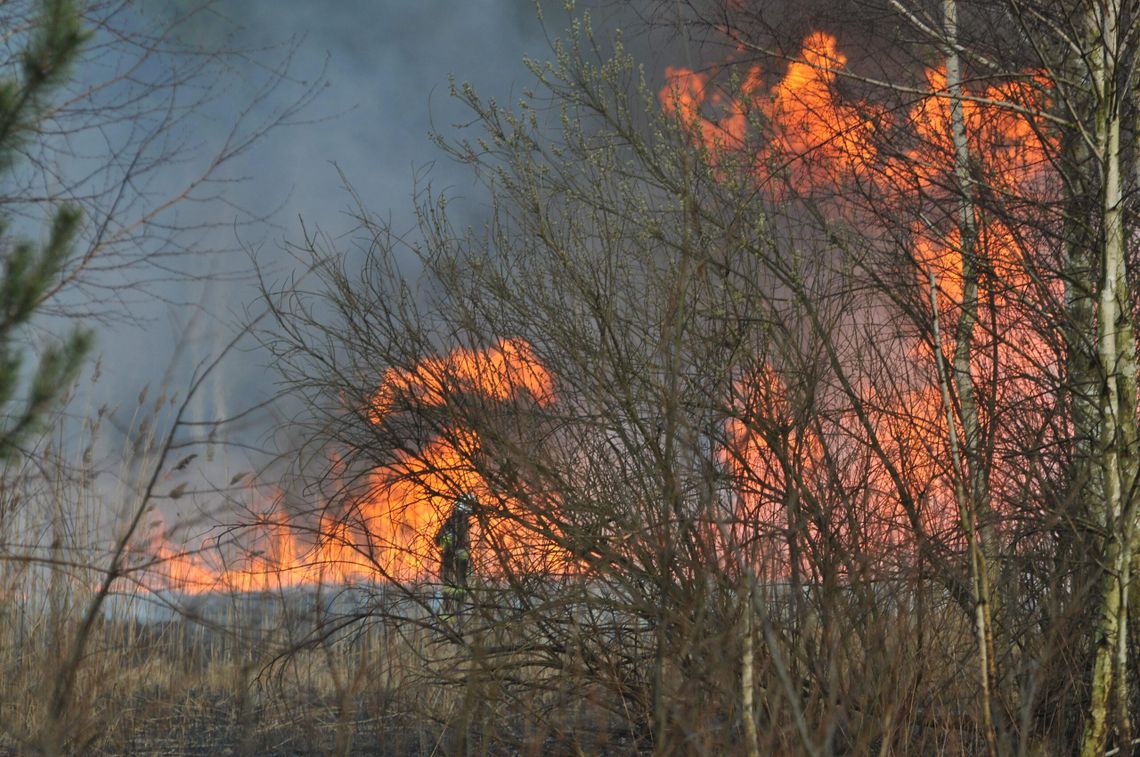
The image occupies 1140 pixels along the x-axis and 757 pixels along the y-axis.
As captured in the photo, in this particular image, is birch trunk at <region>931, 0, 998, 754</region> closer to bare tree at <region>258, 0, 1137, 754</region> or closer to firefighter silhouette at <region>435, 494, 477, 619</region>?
bare tree at <region>258, 0, 1137, 754</region>

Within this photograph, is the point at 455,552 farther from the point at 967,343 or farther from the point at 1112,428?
the point at 1112,428

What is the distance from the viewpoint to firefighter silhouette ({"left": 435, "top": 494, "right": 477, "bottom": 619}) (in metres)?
4.17

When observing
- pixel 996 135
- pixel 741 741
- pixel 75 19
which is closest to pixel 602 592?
pixel 741 741

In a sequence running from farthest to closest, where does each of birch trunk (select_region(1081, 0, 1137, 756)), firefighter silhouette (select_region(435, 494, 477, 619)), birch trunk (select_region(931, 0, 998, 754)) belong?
firefighter silhouette (select_region(435, 494, 477, 619)) → birch trunk (select_region(931, 0, 998, 754)) → birch trunk (select_region(1081, 0, 1137, 756))

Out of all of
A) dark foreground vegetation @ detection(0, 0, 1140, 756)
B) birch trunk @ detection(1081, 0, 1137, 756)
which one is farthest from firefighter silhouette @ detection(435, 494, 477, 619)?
birch trunk @ detection(1081, 0, 1137, 756)

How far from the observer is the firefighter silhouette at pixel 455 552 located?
4.17m

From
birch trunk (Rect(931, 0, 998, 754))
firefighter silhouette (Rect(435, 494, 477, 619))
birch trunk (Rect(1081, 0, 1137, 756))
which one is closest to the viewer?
birch trunk (Rect(1081, 0, 1137, 756))

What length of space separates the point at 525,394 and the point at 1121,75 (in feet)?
8.64

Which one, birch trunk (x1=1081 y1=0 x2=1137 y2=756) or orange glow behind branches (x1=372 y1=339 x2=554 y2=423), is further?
orange glow behind branches (x1=372 y1=339 x2=554 y2=423)

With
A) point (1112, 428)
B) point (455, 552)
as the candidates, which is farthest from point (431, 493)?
point (1112, 428)

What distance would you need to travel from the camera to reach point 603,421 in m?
3.92

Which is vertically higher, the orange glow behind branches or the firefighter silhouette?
the orange glow behind branches

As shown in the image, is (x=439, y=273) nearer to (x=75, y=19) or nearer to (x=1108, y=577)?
(x=75, y=19)

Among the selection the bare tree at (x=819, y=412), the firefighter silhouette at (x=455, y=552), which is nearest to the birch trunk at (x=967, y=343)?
the bare tree at (x=819, y=412)
